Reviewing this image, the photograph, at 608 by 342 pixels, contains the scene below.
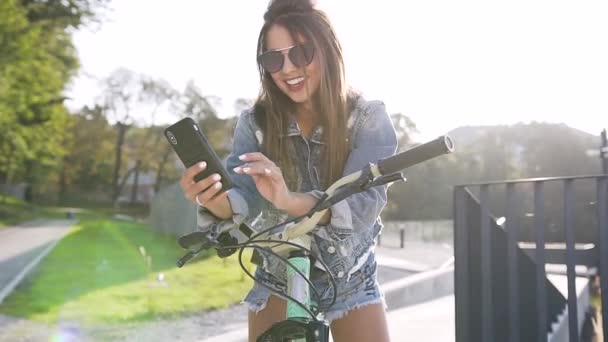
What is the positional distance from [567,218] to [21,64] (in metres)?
12.8

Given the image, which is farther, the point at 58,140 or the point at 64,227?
the point at 64,227

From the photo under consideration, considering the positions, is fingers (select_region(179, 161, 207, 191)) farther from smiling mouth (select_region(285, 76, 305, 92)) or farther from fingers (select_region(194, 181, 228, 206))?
smiling mouth (select_region(285, 76, 305, 92))

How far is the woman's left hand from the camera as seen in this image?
0.85 m

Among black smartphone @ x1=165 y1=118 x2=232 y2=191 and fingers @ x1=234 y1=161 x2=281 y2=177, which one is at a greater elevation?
black smartphone @ x1=165 y1=118 x2=232 y2=191

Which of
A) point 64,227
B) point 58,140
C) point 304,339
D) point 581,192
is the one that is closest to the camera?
point 304,339

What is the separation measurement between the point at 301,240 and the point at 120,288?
7354mm

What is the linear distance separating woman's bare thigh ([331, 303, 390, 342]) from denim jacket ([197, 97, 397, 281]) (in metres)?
0.10

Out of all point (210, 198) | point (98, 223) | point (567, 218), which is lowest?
point (98, 223)

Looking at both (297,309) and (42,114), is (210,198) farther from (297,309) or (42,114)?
(42,114)

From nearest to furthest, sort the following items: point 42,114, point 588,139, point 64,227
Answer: point 588,139
point 42,114
point 64,227

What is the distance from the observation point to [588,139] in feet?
40.3

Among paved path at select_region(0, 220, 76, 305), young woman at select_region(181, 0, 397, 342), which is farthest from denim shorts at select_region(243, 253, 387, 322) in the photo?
paved path at select_region(0, 220, 76, 305)

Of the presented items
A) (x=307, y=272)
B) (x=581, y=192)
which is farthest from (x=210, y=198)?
(x=581, y=192)

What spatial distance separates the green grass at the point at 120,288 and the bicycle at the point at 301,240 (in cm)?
537
